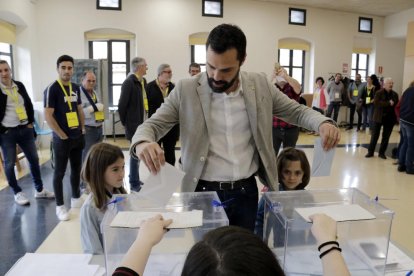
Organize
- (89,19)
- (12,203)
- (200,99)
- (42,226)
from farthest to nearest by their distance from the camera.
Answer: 1. (89,19)
2. (12,203)
3. (42,226)
4. (200,99)

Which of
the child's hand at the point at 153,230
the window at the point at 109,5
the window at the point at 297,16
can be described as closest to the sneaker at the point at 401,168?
the child's hand at the point at 153,230

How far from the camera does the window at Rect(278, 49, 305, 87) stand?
10.0m

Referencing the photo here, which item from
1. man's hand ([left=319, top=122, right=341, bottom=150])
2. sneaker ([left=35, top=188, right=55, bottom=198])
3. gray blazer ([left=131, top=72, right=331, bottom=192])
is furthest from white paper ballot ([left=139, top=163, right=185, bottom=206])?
sneaker ([left=35, top=188, right=55, bottom=198])

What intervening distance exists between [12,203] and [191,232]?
3.35 metres

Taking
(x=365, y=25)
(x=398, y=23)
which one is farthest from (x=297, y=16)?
(x=398, y=23)

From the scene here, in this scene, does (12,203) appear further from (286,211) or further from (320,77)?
(320,77)

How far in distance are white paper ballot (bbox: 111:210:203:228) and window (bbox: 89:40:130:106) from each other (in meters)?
7.65

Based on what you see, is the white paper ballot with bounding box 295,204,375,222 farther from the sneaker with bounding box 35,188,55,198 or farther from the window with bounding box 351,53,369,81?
the window with bounding box 351,53,369,81

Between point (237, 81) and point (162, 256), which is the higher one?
point (237, 81)

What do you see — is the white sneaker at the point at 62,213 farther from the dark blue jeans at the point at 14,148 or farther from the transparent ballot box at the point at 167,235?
the transparent ballot box at the point at 167,235

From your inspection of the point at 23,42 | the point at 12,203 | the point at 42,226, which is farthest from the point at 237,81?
the point at 23,42

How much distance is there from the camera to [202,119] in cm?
143

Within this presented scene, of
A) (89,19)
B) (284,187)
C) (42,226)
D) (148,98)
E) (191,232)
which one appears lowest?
(42,226)

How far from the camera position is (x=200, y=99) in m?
1.44
